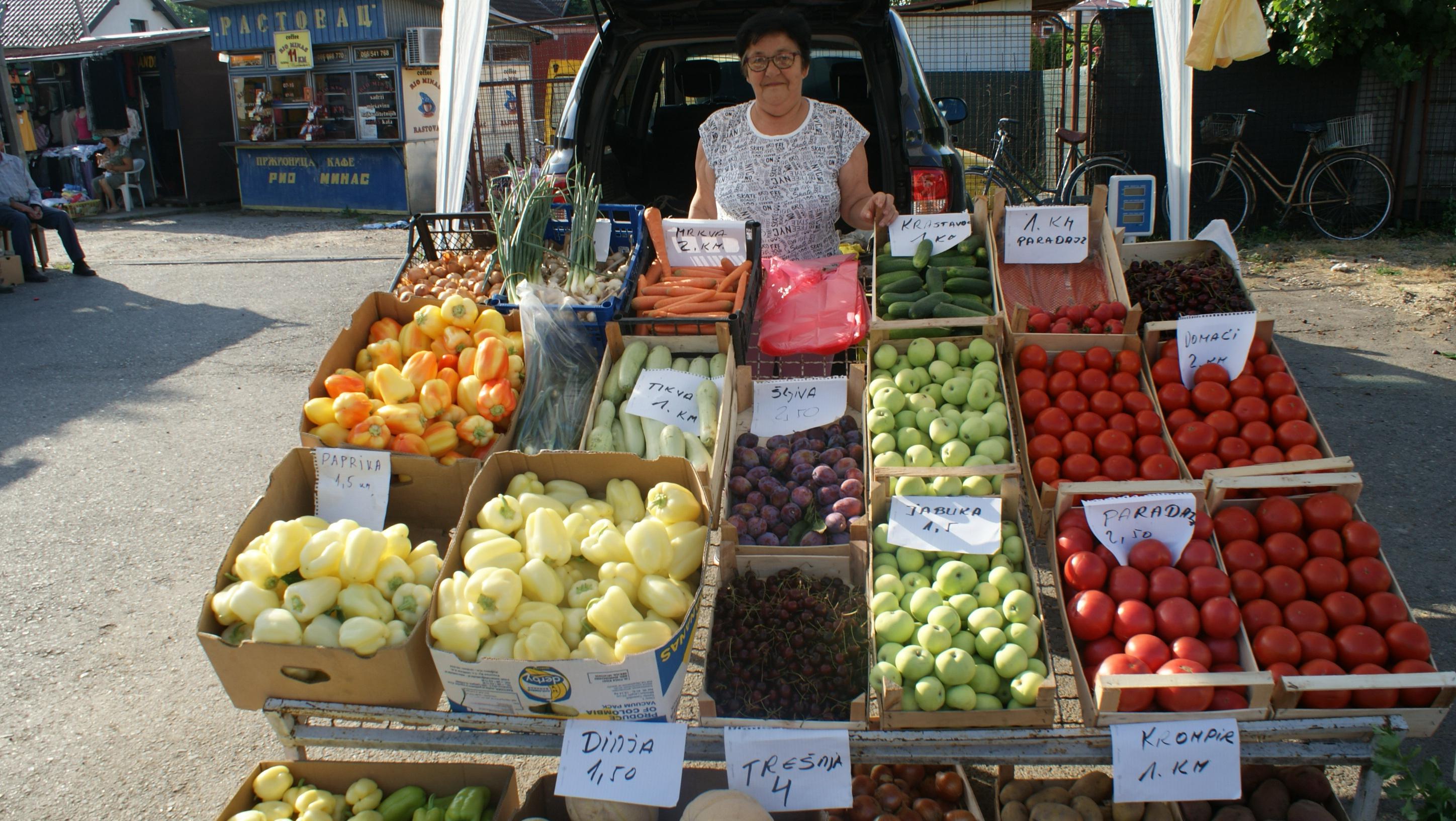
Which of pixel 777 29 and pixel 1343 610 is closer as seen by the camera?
pixel 1343 610

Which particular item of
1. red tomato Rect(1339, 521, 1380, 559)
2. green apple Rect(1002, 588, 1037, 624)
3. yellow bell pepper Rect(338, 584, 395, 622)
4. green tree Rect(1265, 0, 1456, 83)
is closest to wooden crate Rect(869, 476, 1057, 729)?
green apple Rect(1002, 588, 1037, 624)

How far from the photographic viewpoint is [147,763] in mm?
2775

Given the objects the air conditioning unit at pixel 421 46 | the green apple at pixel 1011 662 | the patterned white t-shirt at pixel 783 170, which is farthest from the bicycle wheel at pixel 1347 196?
the air conditioning unit at pixel 421 46

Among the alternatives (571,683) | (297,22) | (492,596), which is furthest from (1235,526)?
(297,22)

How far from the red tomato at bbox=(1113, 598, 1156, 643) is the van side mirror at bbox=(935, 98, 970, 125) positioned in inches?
131

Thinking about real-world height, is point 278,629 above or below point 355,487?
below

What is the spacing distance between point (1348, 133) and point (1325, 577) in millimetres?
8690

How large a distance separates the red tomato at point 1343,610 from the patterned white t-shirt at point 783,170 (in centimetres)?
212

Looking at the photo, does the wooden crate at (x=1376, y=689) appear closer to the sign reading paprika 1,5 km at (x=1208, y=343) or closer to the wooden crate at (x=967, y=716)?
the wooden crate at (x=967, y=716)

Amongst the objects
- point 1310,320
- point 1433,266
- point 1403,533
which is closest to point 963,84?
point 1433,266

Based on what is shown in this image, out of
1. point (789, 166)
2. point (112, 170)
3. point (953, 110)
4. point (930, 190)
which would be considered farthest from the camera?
point (112, 170)

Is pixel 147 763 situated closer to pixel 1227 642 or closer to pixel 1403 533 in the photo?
pixel 1227 642

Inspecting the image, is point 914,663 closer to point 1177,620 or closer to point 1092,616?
point 1092,616

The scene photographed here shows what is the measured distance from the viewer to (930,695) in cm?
190
